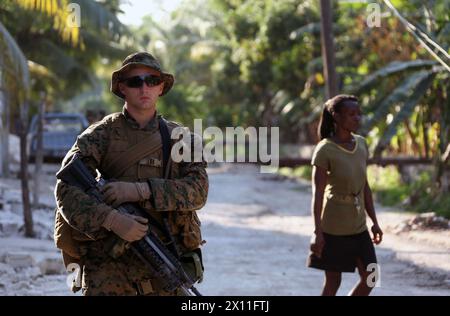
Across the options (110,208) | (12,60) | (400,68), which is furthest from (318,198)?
(400,68)

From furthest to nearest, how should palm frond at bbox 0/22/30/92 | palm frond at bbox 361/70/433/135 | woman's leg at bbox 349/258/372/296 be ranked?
1. palm frond at bbox 361/70/433/135
2. palm frond at bbox 0/22/30/92
3. woman's leg at bbox 349/258/372/296

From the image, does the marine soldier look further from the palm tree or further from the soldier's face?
the palm tree

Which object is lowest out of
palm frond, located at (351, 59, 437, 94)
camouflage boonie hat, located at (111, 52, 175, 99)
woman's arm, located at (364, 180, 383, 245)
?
woman's arm, located at (364, 180, 383, 245)

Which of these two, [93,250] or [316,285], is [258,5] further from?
[93,250]

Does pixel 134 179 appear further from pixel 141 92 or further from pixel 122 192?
pixel 141 92

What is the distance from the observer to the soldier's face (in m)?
3.84

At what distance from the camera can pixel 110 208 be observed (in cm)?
363

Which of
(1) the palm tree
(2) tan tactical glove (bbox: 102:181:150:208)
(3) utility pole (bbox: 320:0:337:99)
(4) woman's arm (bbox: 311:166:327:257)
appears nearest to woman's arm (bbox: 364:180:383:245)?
(4) woman's arm (bbox: 311:166:327:257)

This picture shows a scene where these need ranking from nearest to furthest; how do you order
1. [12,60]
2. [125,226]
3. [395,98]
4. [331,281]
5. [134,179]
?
[125,226] → [134,179] → [331,281] → [12,60] → [395,98]

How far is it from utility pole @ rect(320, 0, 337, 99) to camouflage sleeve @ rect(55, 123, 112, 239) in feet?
33.0

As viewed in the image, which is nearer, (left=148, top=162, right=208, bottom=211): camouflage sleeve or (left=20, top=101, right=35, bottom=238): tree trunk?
(left=148, top=162, right=208, bottom=211): camouflage sleeve

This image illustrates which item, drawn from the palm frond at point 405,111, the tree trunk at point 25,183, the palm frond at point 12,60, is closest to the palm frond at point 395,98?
the palm frond at point 405,111

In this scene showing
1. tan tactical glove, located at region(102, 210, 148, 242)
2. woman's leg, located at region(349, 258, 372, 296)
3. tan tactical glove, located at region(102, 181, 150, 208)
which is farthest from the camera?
woman's leg, located at region(349, 258, 372, 296)

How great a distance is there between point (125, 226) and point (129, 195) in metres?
0.16
